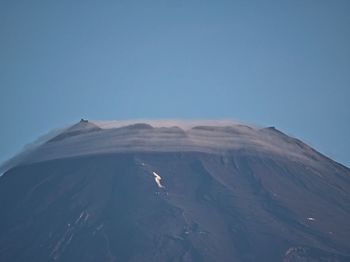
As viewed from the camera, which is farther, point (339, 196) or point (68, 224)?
point (339, 196)

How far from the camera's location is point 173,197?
117 metres

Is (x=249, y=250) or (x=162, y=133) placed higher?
(x=162, y=133)

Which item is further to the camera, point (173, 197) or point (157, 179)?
point (157, 179)

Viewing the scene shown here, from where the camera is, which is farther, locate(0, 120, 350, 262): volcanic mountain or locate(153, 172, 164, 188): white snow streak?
locate(153, 172, 164, 188): white snow streak

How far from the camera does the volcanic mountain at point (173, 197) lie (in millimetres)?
102938

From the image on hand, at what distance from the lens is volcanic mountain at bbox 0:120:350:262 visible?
4053 inches

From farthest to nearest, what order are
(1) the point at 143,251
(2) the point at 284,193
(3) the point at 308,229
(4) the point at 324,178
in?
(4) the point at 324,178, (2) the point at 284,193, (3) the point at 308,229, (1) the point at 143,251

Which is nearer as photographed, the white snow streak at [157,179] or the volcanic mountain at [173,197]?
the volcanic mountain at [173,197]

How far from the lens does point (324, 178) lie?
131 meters

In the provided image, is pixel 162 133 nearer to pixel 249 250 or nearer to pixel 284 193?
pixel 284 193

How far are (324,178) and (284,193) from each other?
1218cm

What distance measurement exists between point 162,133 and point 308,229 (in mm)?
36299

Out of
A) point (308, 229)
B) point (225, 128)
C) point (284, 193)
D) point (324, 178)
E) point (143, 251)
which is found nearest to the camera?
point (143, 251)

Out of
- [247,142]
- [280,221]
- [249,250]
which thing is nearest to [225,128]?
[247,142]
